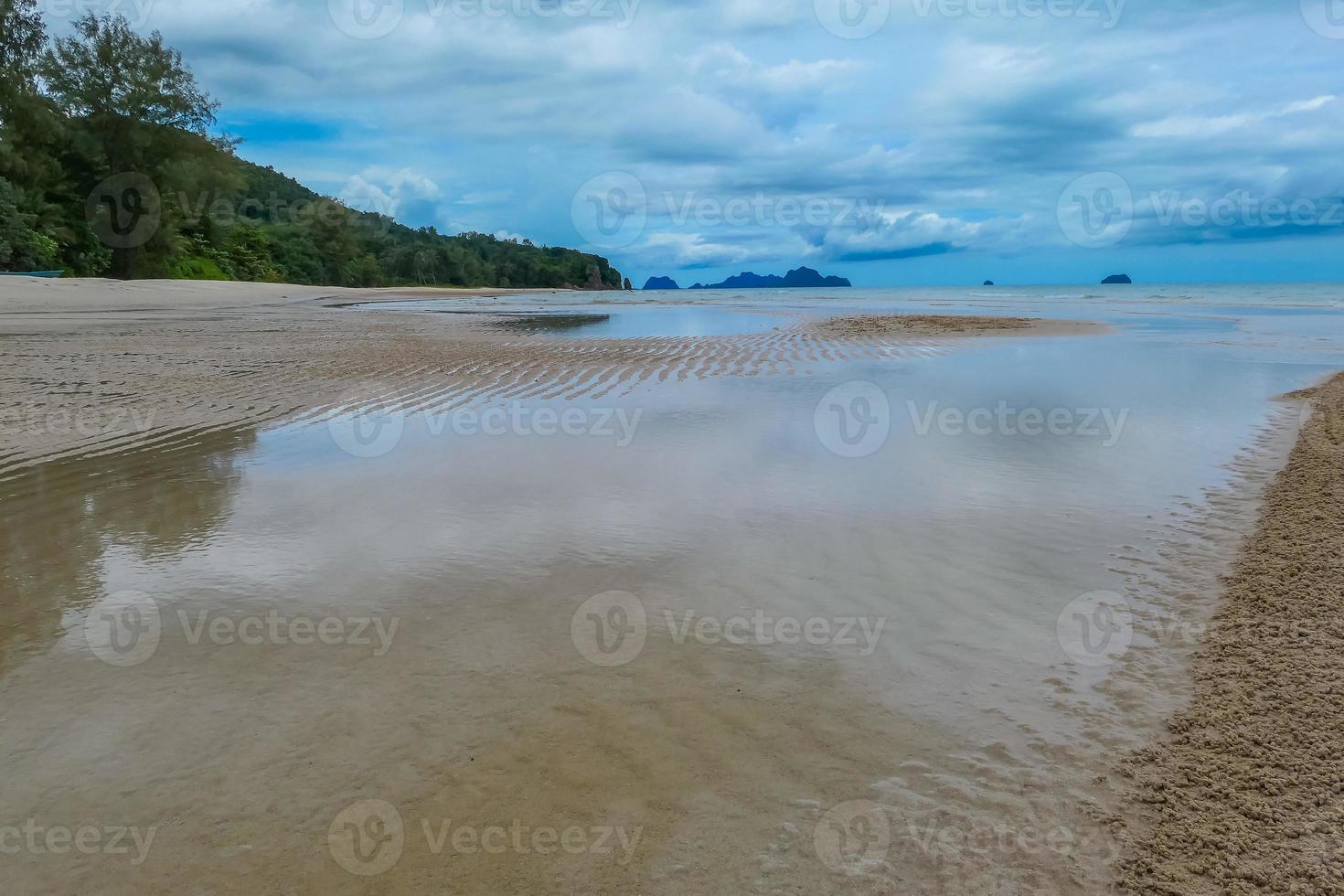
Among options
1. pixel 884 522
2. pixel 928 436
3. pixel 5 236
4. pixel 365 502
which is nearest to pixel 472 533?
pixel 365 502

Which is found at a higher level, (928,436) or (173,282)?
(173,282)

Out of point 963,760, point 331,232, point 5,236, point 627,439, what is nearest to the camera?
point 963,760

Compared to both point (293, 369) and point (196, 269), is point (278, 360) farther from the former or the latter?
point (196, 269)

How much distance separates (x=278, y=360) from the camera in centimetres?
1343

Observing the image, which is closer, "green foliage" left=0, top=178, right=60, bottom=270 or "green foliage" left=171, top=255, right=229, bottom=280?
"green foliage" left=0, top=178, right=60, bottom=270

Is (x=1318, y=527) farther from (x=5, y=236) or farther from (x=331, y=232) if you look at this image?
(x=331, y=232)

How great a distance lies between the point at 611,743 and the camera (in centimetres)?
282

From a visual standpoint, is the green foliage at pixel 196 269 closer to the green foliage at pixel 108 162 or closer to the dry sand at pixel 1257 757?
the green foliage at pixel 108 162

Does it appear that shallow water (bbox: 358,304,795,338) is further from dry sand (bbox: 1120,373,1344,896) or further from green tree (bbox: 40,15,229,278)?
green tree (bbox: 40,15,229,278)

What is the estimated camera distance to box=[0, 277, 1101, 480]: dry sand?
848 cm

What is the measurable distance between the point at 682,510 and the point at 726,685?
242cm

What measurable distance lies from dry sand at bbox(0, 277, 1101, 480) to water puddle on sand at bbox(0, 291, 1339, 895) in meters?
2.12

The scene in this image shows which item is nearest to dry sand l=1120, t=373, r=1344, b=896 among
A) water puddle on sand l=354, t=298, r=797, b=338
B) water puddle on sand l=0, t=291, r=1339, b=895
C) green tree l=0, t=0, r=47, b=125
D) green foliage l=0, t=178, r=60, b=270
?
water puddle on sand l=0, t=291, r=1339, b=895

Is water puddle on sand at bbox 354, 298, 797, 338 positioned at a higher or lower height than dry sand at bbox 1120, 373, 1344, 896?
higher
